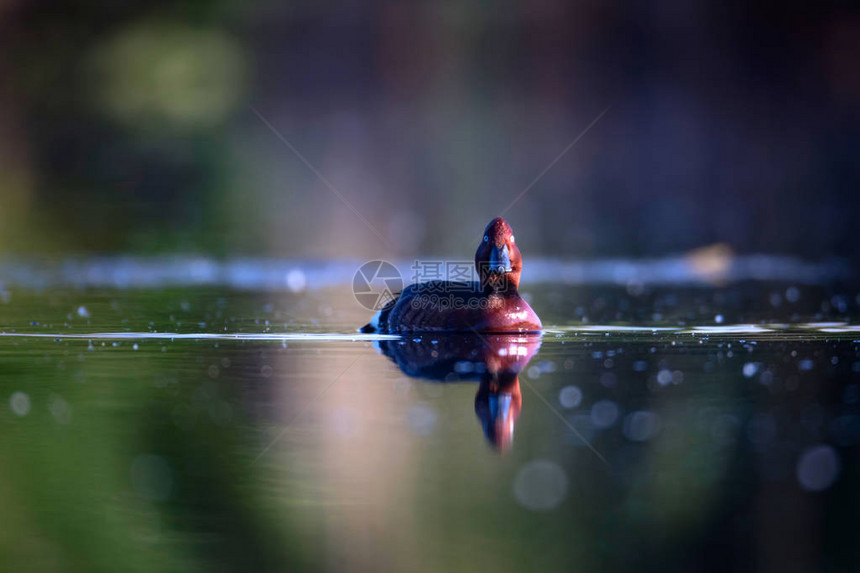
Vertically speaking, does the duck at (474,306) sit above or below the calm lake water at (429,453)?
above

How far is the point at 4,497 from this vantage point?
3.91 metres

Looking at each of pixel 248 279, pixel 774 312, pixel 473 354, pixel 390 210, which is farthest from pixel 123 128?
pixel 473 354

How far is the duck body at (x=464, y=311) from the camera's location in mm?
9141

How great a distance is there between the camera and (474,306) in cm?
917

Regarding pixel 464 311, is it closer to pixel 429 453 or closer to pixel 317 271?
pixel 429 453

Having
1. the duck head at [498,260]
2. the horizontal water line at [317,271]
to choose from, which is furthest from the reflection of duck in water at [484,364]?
the horizontal water line at [317,271]

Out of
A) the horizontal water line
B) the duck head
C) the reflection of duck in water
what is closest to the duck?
the duck head

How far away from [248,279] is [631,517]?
15159mm

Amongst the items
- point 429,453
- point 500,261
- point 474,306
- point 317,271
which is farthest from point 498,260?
point 317,271

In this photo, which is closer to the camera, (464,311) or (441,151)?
(464,311)

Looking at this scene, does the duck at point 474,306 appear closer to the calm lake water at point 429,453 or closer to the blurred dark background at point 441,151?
the calm lake water at point 429,453

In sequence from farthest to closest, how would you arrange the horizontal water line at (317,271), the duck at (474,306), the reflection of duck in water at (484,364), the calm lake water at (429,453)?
1. the horizontal water line at (317,271)
2. the duck at (474,306)
3. the reflection of duck in water at (484,364)
4. the calm lake water at (429,453)

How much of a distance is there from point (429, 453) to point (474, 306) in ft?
15.5

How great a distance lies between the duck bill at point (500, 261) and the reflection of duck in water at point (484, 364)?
0.56 m
